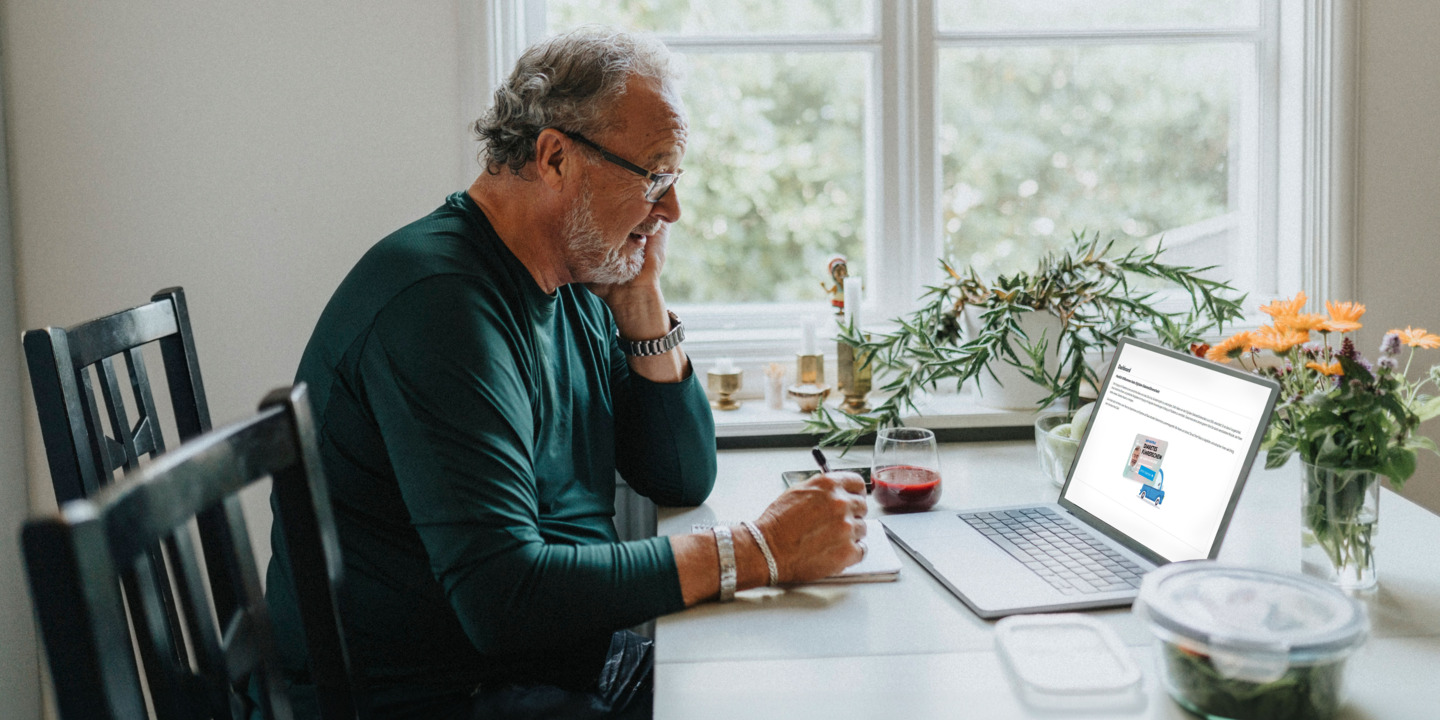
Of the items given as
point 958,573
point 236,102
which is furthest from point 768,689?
point 236,102

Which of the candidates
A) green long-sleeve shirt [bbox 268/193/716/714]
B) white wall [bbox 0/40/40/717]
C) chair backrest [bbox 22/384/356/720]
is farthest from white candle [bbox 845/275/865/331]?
white wall [bbox 0/40/40/717]

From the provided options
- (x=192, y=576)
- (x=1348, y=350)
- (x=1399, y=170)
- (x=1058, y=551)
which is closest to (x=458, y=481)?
(x=192, y=576)

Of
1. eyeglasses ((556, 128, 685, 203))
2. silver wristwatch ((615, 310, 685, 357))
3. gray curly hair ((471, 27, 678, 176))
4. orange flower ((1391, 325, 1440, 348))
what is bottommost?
silver wristwatch ((615, 310, 685, 357))

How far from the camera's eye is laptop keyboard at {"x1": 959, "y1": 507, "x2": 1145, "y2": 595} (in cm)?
118

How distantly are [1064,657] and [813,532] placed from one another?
322mm

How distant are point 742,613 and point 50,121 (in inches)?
68.0

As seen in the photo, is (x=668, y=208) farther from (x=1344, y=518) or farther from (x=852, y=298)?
(x=1344, y=518)

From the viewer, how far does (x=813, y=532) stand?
1.21 metres

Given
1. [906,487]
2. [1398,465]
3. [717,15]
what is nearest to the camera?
[1398,465]

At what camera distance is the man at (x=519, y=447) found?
3.58ft

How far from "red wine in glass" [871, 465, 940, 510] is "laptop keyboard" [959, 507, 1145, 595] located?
6 cm

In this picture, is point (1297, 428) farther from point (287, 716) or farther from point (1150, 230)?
point (1150, 230)

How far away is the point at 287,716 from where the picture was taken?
2.88 ft

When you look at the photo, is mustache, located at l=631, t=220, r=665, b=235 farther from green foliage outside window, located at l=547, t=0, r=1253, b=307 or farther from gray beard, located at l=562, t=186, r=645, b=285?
green foliage outside window, located at l=547, t=0, r=1253, b=307
